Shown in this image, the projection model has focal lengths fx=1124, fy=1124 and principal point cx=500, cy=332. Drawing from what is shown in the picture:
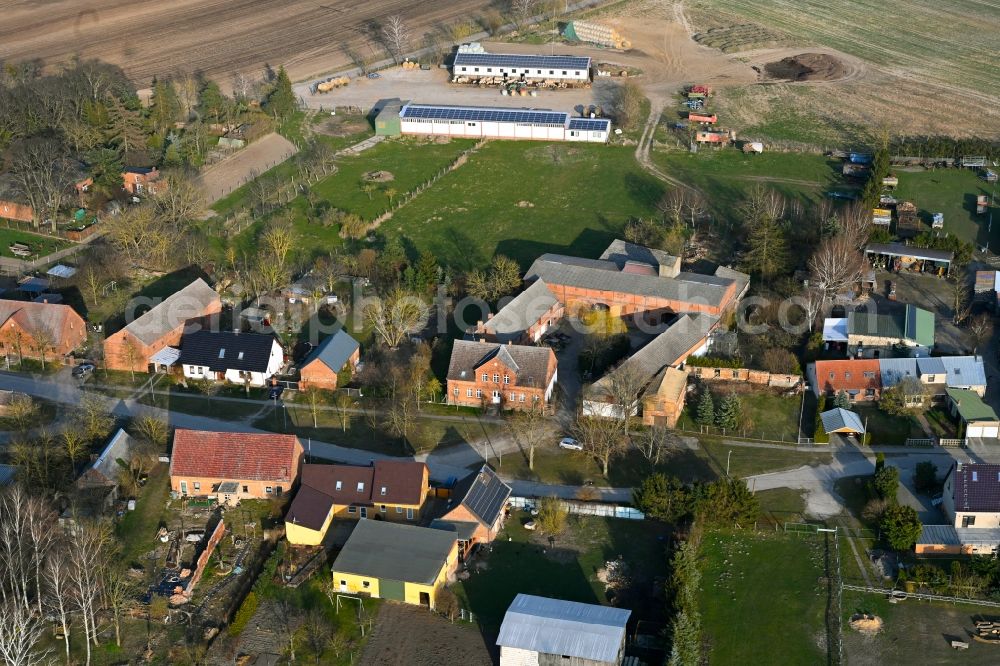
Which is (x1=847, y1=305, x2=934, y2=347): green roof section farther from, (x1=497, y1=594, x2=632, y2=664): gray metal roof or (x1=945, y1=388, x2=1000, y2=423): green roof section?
(x1=497, y1=594, x2=632, y2=664): gray metal roof

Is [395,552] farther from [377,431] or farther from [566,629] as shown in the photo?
[377,431]

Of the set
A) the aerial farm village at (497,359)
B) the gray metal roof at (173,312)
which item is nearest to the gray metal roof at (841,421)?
the aerial farm village at (497,359)

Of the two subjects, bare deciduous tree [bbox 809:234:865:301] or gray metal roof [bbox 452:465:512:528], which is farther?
bare deciduous tree [bbox 809:234:865:301]

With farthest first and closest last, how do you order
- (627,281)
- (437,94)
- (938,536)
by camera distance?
(437,94) < (627,281) < (938,536)

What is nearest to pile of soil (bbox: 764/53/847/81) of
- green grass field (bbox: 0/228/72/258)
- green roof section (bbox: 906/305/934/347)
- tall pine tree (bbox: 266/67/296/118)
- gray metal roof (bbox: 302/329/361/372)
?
tall pine tree (bbox: 266/67/296/118)

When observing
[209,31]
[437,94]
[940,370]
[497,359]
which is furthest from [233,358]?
[209,31]

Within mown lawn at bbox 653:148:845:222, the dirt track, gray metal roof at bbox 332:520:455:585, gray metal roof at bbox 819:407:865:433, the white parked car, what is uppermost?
gray metal roof at bbox 332:520:455:585
